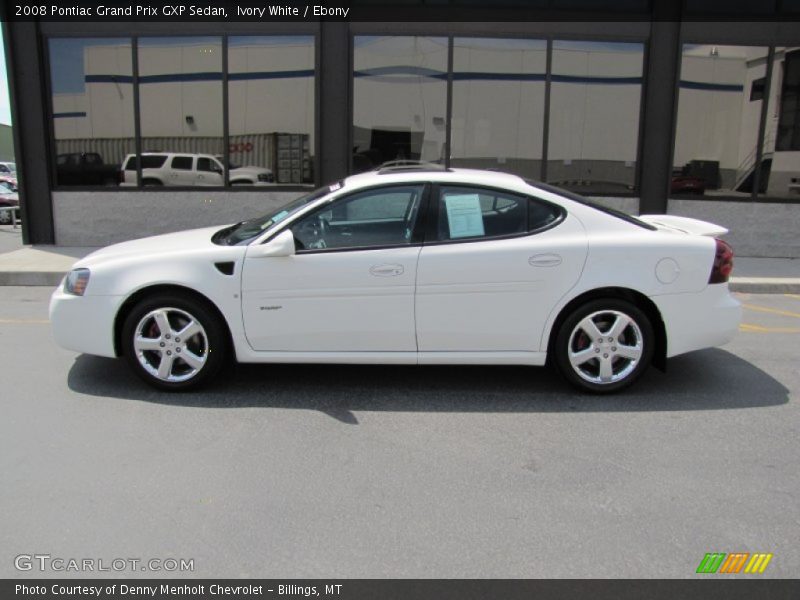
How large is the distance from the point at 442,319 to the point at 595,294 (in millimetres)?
1069

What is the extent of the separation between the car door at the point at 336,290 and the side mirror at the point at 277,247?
29mm

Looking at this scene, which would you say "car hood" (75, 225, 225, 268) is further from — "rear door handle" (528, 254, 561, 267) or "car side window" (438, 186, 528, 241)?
"rear door handle" (528, 254, 561, 267)

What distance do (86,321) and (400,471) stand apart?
2.49 m

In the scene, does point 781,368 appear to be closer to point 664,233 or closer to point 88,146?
point 664,233

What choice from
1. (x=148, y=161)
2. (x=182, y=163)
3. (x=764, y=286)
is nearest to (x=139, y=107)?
(x=148, y=161)

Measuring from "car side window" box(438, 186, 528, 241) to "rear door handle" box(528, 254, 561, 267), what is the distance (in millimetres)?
230

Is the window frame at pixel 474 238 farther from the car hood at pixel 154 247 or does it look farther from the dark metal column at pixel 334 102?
the dark metal column at pixel 334 102

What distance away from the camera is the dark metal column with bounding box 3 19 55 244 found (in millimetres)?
10523

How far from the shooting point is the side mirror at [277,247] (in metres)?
4.20

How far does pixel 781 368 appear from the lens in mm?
5242

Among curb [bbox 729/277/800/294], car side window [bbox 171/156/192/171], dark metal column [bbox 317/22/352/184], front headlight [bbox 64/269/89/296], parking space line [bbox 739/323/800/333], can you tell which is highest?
dark metal column [bbox 317/22/352/184]

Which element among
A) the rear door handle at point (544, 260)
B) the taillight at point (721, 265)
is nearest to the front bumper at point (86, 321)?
the rear door handle at point (544, 260)

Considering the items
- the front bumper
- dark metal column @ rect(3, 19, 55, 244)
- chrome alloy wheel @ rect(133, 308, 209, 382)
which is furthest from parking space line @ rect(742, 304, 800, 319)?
dark metal column @ rect(3, 19, 55, 244)

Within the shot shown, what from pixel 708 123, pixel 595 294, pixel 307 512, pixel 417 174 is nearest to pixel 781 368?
pixel 595 294
